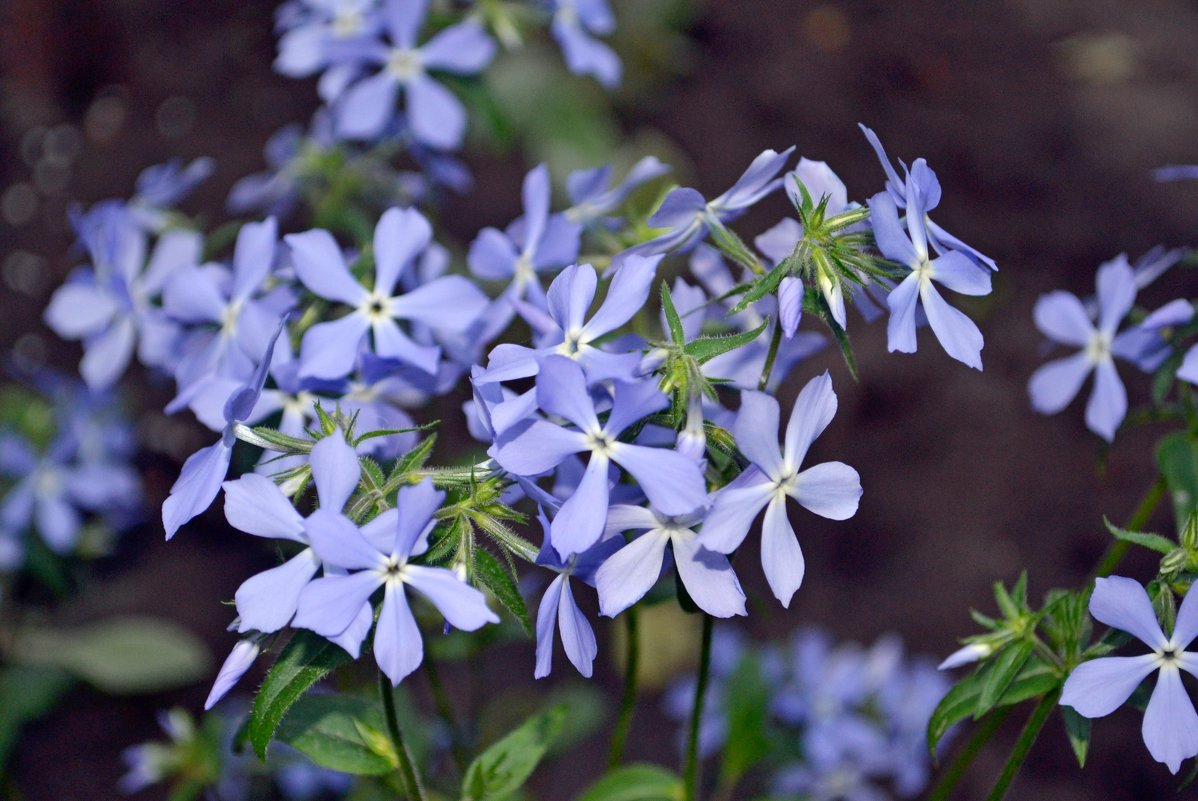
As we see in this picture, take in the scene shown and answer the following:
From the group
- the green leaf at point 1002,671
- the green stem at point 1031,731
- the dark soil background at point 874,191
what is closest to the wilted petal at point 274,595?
the green leaf at point 1002,671

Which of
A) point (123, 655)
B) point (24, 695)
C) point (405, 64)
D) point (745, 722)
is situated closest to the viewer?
point (405, 64)

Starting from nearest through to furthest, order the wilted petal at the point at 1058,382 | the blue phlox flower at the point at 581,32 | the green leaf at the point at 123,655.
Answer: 1. the wilted petal at the point at 1058,382
2. the blue phlox flower at the point at 581,32
3. the green leaf at the point at 123,655

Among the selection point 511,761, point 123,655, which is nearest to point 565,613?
point 511,761

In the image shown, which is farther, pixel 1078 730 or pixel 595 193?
pixel 595 193

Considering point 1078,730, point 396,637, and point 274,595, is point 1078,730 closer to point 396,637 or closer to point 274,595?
point 396,637

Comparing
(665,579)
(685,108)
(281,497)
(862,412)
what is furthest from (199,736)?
(685,108)

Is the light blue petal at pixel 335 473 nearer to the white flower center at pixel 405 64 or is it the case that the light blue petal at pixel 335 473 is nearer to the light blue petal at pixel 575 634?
the light blue petal at pixel 575 634
